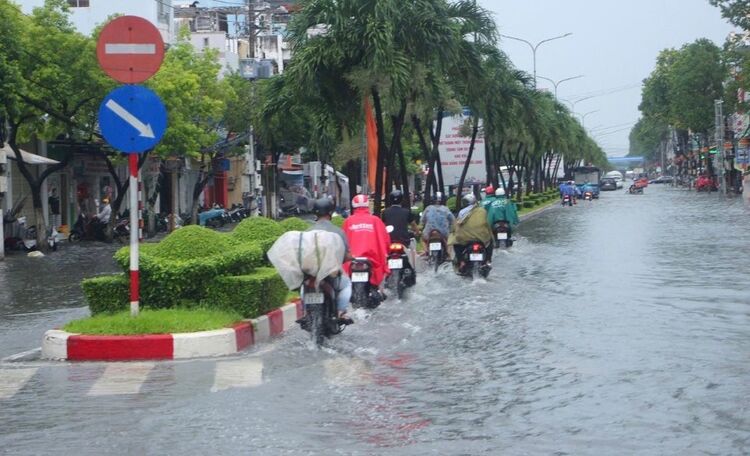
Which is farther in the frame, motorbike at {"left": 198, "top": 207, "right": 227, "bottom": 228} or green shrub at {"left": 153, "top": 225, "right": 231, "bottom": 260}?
motorbike at {"left": 198, "top": 207, "right": 227, "bottom": 228}

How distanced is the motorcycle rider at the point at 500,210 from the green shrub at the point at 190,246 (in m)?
13.5

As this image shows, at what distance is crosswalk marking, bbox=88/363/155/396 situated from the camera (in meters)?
9.26

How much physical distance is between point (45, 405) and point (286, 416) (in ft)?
6.51

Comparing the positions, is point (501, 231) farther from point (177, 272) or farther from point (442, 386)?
point (442, 386)

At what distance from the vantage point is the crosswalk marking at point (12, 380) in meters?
9.43

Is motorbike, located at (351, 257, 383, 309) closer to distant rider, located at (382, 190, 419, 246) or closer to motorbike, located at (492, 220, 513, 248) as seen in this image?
distant rider, located at (382, 190, 419, 246)

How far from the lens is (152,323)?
1109 cm

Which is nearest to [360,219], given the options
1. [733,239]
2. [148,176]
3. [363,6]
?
[363,6]

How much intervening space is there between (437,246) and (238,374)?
10055mm

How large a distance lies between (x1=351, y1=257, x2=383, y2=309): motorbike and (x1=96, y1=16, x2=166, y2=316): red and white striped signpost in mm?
3038

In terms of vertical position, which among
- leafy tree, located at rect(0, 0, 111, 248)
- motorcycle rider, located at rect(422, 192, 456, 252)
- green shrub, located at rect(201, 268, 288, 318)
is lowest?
green shrub, located at rect(201, 268, 288, 318)

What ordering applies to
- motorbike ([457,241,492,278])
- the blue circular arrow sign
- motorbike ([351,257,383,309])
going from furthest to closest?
1. motorbike ([457,241,492,278])
2. motorbike ([351,257,383,309])
3. the blue circular arrow sign

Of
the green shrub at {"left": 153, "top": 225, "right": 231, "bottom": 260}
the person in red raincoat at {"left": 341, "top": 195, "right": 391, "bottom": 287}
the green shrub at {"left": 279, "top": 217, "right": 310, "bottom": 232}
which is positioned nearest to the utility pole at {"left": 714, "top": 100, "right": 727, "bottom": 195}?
the green shrub at {"left": 279, "top": 217, "right": 310, "bottom": 232}

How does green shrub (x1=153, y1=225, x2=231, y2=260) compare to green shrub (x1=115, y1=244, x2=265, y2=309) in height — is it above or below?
above
